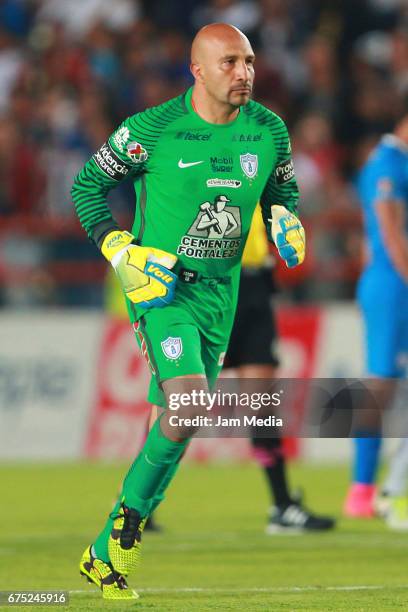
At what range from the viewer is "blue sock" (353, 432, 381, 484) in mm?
10750

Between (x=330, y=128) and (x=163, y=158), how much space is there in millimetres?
11564

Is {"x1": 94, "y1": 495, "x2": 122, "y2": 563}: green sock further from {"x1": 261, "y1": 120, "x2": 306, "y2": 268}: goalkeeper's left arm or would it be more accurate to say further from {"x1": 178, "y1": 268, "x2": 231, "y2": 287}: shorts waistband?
{"x1": 261, "y1": 120, "x2": 306, "y2": 268}: goalkeeper's left arm

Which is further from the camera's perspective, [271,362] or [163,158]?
[271,362]

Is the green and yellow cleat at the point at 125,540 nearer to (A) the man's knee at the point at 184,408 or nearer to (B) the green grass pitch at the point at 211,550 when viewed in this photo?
(B) the green grass pitch at the point at 211,550

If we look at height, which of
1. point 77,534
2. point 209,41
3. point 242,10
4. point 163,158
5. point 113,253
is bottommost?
point 77,534

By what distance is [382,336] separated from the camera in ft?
34.7

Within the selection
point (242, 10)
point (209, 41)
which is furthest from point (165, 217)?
point (242, 10)

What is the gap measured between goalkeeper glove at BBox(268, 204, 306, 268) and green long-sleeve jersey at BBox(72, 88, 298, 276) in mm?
134

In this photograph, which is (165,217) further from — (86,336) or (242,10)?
(242,10)

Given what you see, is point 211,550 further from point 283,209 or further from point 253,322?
point 283,209

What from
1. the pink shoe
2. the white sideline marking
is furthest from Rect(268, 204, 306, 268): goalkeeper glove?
the pink shoe

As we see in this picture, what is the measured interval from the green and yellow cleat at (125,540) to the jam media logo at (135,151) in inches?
61.5

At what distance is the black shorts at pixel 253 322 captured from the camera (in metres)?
10.2

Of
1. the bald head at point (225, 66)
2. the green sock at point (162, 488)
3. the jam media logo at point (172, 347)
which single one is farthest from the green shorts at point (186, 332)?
the bald head at point (225, 66)
